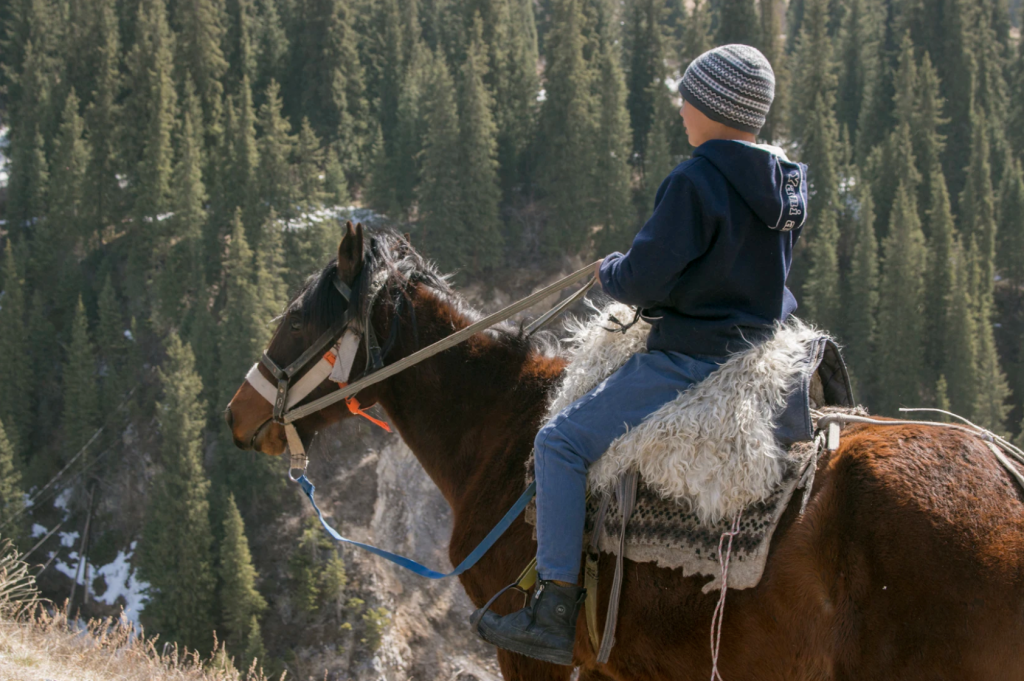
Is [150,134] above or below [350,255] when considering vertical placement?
below

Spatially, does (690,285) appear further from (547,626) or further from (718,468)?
(547,626)

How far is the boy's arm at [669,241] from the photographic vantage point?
2848 millimetres

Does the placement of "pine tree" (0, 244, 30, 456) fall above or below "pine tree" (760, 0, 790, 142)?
below

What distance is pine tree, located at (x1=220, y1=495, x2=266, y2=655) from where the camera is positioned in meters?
28.3

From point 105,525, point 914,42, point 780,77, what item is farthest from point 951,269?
point 105,525

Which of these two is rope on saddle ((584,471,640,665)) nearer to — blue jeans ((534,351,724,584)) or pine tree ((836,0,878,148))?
blue jeans ((534,351,724,584))

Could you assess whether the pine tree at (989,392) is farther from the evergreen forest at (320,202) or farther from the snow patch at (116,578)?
the snow patch at (116,578)

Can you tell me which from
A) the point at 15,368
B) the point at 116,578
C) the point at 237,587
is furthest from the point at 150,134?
the point at 237,587

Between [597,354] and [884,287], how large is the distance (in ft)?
120

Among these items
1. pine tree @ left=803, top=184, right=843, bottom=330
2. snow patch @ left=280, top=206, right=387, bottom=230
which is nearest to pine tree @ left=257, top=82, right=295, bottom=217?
snow patch @ left=280, top=206, right=387, bottom=230

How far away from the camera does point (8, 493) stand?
102ft

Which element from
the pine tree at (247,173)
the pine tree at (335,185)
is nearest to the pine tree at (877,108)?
the pine tree at (335,185)

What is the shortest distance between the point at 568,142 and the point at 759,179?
1535 inches

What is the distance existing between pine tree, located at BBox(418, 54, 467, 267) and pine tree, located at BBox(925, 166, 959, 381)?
22663 mm
